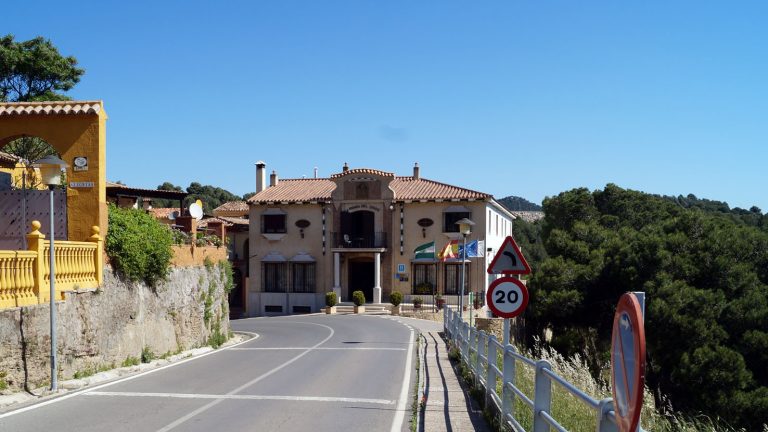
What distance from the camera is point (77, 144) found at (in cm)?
1570

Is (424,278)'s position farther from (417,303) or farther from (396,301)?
(396,301)

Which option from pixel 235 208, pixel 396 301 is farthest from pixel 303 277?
pixel 235 208

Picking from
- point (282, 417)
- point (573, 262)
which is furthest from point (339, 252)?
point (282, 417)

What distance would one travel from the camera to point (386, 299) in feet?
148

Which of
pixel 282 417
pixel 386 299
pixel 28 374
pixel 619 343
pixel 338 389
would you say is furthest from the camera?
pixel 386 299

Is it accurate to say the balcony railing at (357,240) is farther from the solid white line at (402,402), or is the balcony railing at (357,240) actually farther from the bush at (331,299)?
the solid white line at (402,402)

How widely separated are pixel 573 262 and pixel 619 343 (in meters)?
30.9

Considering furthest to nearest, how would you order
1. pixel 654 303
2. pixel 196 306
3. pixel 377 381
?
pixel 654 303 → pixel 196 306 → pixel 377 381

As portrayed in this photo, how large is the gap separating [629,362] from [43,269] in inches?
495

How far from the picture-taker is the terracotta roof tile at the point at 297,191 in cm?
4819

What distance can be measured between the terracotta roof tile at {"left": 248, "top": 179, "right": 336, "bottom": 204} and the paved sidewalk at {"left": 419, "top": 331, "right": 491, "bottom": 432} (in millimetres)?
33600

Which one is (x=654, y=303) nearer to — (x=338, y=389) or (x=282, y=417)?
(x=338, y=389)

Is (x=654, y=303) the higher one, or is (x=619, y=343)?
(x=619, y=343)

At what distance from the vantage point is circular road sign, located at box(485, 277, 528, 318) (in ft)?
29.0
